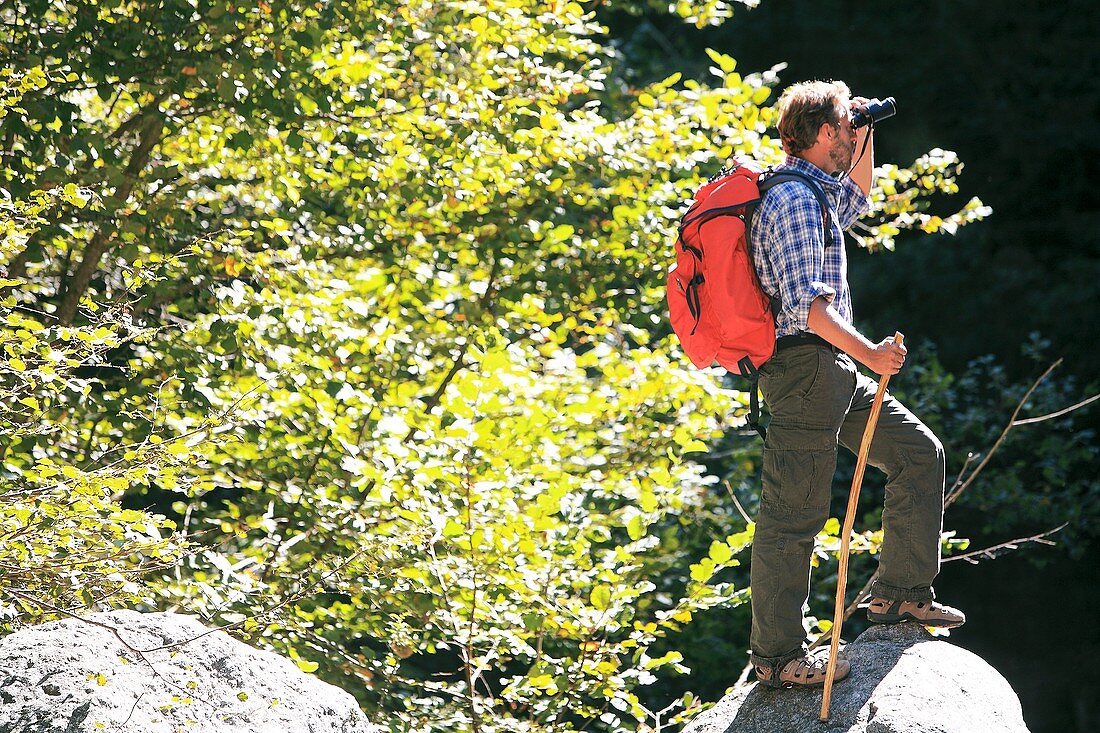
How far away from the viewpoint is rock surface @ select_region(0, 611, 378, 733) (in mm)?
2754

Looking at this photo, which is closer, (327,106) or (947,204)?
(327,106)

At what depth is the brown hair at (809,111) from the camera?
299 centimetres

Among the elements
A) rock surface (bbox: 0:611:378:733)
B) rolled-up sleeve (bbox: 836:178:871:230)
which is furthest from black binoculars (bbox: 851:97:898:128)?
rock surface (bbox: 0:611:378:733)

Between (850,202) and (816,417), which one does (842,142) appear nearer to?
(850,202)

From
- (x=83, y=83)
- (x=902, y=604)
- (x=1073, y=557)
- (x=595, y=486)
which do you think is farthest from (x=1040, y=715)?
(x=83, y=83)

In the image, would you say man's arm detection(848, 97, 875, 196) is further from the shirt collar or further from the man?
the shirt collar

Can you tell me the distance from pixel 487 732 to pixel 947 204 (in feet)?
27.8

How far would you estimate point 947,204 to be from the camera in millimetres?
11094

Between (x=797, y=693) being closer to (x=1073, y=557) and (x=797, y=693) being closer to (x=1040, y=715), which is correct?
(x=1073, y=557)

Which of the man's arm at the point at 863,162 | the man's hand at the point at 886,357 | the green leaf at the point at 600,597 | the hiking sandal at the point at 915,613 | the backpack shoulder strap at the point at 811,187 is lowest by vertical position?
the hiking sandal at the point at 915,613

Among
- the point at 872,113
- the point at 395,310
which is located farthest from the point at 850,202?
the point at 395,310

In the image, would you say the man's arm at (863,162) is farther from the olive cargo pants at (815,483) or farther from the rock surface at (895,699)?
the rock surface at (895,699)

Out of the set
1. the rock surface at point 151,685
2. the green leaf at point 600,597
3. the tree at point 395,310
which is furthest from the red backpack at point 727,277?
the rock surface at point 151,685

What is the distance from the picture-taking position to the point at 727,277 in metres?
2.95
